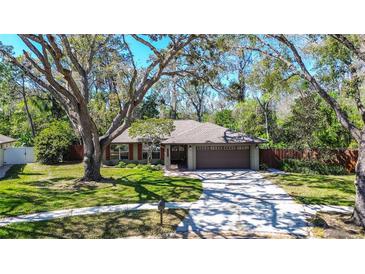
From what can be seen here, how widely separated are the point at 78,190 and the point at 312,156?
11.1 metres

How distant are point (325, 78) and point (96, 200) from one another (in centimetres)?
897

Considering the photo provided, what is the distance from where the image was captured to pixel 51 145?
650 inches

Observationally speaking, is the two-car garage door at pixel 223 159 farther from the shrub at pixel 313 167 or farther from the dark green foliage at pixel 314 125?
the dark green foliage at pixel 314 125

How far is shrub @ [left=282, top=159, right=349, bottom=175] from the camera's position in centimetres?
1352

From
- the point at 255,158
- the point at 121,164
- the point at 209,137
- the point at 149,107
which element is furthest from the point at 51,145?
the point at 255,158

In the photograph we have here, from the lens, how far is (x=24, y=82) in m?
21.5

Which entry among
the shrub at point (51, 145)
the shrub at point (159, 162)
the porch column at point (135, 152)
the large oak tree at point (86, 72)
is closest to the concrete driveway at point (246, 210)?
the large oak tree at point (86, 72)

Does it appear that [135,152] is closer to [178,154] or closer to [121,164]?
[121,164]

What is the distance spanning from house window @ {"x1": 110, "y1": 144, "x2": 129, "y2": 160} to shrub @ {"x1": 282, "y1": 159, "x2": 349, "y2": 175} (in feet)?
29.8

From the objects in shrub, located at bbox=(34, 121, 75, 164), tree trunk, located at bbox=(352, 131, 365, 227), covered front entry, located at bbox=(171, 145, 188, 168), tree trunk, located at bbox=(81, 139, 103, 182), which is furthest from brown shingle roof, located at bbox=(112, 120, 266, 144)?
tree trunk, located at bbox=(352, 131, 365, 227)

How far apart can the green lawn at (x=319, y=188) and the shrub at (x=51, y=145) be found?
459 inches

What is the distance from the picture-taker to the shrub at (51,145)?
1641cm
